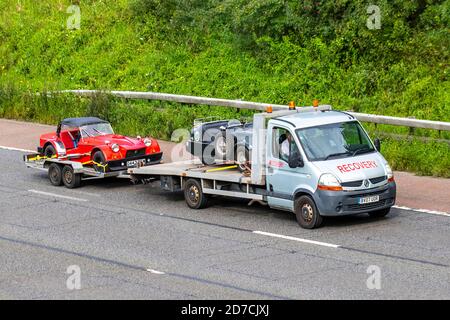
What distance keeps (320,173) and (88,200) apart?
5.81 m

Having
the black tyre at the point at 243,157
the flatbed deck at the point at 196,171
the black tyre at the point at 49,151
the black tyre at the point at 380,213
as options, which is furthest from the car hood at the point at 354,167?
the black tyre at the point at 49,151

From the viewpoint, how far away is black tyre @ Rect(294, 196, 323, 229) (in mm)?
18766

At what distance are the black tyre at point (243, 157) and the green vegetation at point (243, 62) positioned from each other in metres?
4.30

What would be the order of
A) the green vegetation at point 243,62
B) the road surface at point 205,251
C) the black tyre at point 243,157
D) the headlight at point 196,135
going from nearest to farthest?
the road surface at point 205,251 → the black tyre at point 243,157 → the headlight at point 196,135 → the green vegetation at point 243,62

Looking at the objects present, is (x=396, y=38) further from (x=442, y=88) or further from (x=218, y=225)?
(x=218, y=225)

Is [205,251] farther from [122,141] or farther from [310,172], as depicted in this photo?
[122,141]

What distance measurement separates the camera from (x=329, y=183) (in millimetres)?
18547

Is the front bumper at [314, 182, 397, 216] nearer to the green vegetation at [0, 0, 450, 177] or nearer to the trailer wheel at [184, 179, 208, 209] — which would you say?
the trailer wheel at [184, 179, 208, 209]

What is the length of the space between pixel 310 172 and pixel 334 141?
38.2 inches

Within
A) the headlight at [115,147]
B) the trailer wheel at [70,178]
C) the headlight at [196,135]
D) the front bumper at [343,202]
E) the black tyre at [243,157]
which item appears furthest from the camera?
the trailer wheel at [70,178]

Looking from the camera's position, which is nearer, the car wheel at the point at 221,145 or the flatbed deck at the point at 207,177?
the flatbed deck at the point at 207,177

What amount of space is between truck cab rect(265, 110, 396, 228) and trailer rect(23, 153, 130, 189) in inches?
178

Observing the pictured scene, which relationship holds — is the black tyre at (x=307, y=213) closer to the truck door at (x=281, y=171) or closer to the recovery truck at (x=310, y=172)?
the recovery truck at (x=310, y=172)

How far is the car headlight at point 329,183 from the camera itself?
1850 centimetres
